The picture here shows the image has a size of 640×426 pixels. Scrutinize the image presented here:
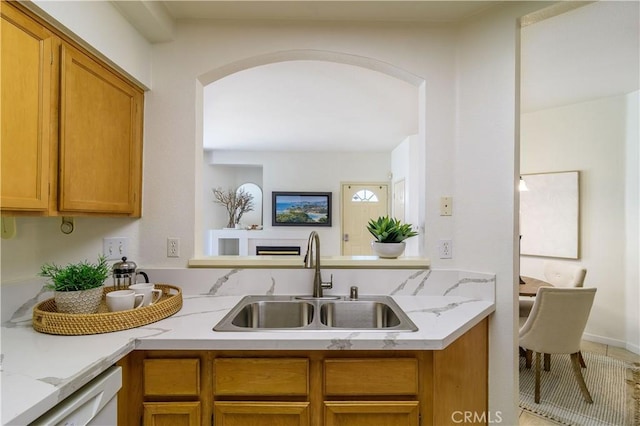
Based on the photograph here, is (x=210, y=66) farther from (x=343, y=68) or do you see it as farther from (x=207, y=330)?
(x=207, y=330)

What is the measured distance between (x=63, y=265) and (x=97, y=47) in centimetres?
101

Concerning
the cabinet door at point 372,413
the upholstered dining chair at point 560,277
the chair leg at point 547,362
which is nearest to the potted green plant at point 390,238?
the cabinet door at point 372,413

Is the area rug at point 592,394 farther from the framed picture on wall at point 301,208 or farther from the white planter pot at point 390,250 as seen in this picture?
the framed picture on wall at point 301,208

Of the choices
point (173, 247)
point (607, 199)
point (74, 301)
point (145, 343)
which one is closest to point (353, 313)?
point (145, 343)

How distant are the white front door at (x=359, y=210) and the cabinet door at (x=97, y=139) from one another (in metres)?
4.28

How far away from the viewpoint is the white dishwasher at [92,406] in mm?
748

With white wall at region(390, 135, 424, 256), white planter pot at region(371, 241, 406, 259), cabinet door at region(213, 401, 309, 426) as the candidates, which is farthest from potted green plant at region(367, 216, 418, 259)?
white wall at region(390, 135, 424, 256)

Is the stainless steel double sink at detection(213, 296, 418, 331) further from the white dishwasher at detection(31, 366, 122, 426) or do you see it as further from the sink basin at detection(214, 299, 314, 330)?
the white dishwasher at detection(31, 366, 122, 426)

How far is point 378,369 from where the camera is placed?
1.07m

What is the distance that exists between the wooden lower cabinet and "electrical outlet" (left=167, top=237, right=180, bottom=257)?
646mm

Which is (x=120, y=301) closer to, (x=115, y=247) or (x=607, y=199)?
(x=115, y=247)

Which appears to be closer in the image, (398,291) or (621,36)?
(398,291)

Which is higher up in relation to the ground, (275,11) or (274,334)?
(275,11)

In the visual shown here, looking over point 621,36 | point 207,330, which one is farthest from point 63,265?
point 621,36
